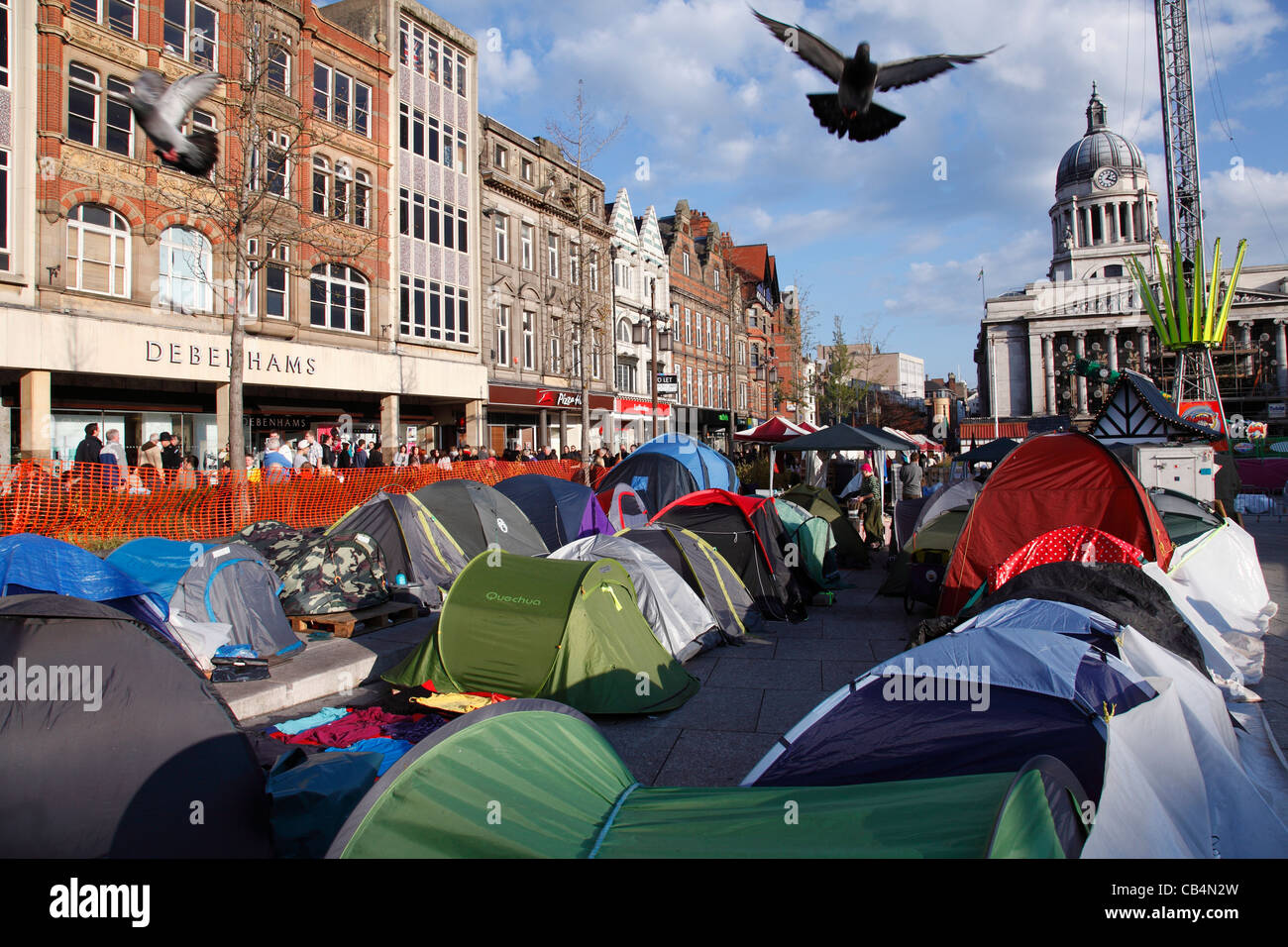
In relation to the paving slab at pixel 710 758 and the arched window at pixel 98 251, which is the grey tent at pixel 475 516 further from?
the arched window at pixel 98 251

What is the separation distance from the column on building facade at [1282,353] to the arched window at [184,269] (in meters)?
94.3

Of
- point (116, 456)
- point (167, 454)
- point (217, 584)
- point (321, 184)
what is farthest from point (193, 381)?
point (217, 584)

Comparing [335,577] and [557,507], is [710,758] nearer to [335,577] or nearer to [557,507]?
[335,577]

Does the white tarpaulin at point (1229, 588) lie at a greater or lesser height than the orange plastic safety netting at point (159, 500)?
lesser

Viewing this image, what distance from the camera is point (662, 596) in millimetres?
8219

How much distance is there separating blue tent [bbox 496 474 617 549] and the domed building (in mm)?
76447

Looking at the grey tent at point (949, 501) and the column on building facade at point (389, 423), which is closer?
the grey tent at point (949, 501)

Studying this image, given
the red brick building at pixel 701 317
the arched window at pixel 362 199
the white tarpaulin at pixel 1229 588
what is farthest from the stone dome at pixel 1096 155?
the white tarpaulin at pixel 1229 588

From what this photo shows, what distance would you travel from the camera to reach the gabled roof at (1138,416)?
16.6 metres

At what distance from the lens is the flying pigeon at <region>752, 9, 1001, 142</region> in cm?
637

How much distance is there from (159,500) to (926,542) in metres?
12.3

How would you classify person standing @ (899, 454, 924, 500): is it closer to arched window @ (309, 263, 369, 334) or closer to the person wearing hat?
the person wearing hat
